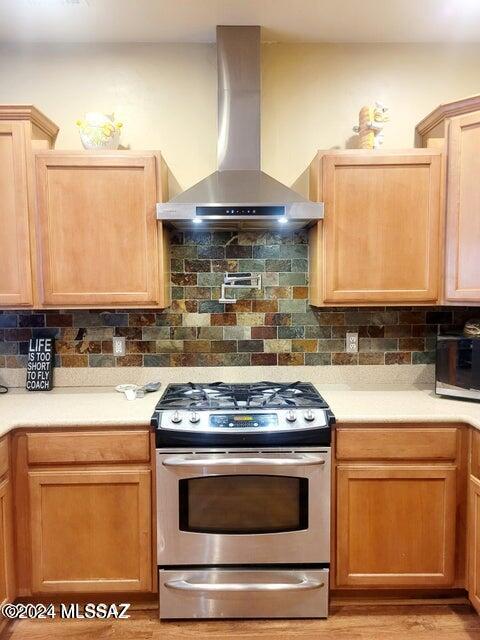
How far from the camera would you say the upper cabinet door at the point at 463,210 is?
214cm

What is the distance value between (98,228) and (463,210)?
6.07 ft

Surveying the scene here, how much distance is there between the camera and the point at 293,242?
2.56 metres

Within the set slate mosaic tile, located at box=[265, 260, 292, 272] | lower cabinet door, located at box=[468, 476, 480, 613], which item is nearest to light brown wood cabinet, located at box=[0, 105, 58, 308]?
slate mosaic tile, located at box=[265, 260, 292, 272]

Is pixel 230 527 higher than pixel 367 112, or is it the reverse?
pixel 367 112

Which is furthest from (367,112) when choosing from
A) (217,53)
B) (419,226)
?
(217,53)

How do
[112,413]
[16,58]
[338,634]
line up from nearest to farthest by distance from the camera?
[338,634] < [112,413] < [16,58]

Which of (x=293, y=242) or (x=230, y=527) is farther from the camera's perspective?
(x=293, y=242)

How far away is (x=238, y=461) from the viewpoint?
1925 mm

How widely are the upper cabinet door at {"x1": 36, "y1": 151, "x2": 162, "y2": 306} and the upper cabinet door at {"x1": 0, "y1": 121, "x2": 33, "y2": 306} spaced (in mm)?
75

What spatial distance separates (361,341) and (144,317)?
1.31 meters

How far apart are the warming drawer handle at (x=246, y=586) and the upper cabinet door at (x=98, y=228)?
1.36 meters

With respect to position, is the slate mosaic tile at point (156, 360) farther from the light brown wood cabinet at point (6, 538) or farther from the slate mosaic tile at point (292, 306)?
the light brown wood cabinet at point (6, 538)

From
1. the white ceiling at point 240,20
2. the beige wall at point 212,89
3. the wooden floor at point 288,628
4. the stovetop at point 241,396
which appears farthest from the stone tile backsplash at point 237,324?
the wooden floor at point 288,628

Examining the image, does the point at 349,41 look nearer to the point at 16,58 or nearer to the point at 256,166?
the point at 256,166
